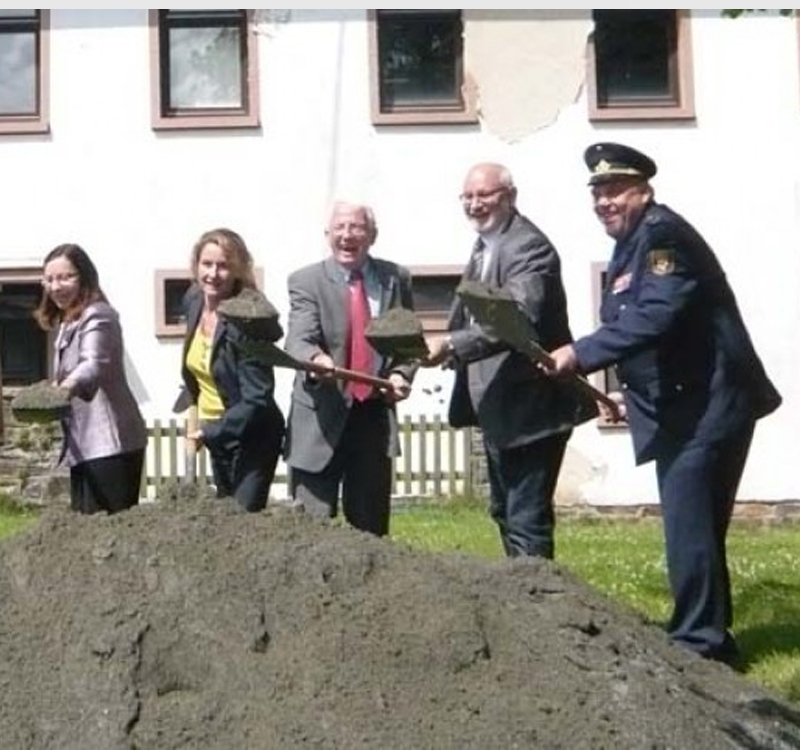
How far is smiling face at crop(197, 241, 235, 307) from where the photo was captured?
803 centimetres

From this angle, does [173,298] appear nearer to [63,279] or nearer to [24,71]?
[24,71]

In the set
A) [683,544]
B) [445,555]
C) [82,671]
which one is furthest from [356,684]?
[683,544]

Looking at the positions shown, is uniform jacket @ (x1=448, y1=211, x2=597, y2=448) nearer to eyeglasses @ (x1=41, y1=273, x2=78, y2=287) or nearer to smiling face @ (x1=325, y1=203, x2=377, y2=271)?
smiling face @ (x1=325, y1=203, x2=377, y2=271)

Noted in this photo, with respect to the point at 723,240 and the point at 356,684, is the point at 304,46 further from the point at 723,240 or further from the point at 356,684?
the point at 356,684

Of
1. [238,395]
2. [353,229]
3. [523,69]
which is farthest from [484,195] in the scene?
[523,69]

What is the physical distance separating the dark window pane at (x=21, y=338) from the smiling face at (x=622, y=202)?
47.1ft

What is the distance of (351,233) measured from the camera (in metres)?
7.87

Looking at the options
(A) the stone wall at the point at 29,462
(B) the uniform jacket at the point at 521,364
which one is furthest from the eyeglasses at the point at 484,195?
(A) the stone wall at the point at 29,462

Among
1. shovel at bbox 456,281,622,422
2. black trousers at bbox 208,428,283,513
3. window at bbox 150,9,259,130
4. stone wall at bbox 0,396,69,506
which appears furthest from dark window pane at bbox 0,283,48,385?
shovel at bbox 456,281,622,422

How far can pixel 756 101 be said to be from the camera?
68.4ft

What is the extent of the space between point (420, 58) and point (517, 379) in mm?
13801

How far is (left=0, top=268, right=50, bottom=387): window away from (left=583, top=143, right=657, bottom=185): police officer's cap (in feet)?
46.8

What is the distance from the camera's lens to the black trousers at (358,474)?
25.8ft

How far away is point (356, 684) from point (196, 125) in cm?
1579
